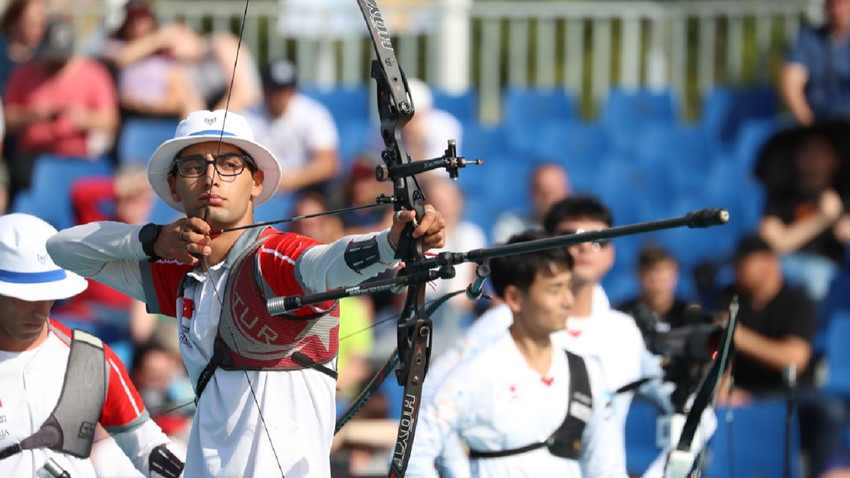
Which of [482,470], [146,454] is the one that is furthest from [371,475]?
[146,454]

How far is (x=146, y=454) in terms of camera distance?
479cm

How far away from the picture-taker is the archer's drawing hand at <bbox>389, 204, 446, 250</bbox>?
3537mm

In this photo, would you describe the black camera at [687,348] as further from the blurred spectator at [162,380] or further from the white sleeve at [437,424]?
the blurred spectator at [162,380]

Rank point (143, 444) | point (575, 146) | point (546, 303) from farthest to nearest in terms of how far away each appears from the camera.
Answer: point (575, 146)
point (546, 303)
point (143, 444)

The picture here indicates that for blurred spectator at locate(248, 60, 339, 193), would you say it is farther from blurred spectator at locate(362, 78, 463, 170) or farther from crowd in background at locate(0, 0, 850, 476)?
blurred spectator at locate(362, 78, 463, 170)

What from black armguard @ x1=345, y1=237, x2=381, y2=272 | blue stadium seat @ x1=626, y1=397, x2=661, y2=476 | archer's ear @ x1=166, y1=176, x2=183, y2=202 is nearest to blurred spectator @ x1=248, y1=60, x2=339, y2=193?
blue stadium seat @ x1=626, y1=397, x2=661, y2=476

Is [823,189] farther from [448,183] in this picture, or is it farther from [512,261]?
[512,261]

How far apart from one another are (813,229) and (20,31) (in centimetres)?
651

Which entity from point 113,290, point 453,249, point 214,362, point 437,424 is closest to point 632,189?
point 453,249

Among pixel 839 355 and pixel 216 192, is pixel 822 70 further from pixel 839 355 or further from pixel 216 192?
pixel 216 192

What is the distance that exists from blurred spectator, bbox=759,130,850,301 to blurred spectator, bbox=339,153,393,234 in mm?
2858

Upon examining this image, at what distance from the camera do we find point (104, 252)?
171 inches

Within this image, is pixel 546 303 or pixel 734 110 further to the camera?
pixel 734 110

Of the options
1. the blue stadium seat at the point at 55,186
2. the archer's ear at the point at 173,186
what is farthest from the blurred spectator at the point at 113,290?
the archer's ear at the point at 173,186
